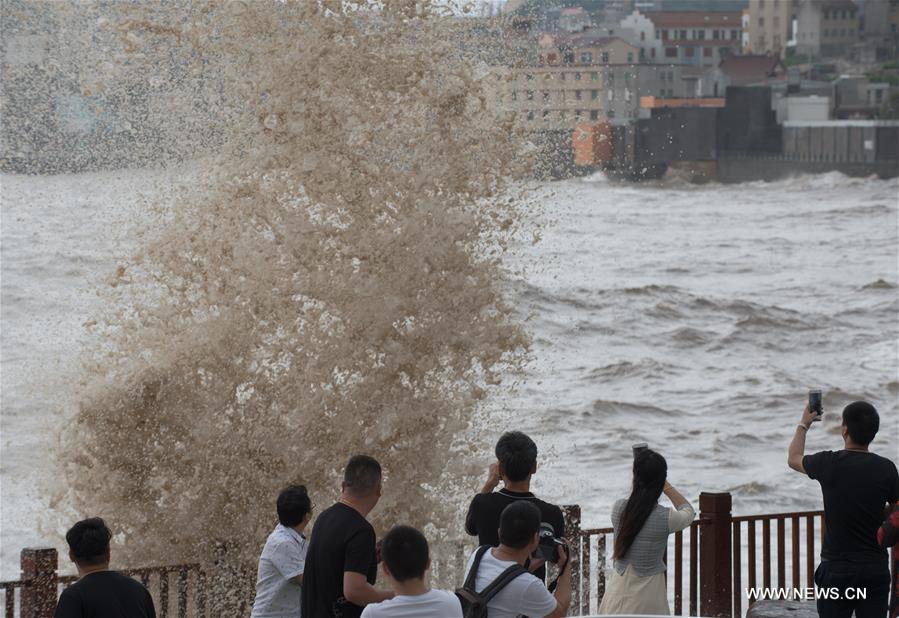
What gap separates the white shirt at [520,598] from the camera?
4102 millimetres

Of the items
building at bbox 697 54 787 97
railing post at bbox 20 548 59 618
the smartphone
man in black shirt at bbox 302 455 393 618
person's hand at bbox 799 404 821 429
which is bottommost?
railing post at bbox 20 548 59 618

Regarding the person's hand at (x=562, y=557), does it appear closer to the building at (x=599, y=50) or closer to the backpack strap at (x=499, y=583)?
the backpack strap at (x=499, y=583)

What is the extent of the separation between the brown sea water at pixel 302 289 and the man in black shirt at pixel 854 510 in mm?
4466

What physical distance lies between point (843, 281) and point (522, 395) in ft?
103

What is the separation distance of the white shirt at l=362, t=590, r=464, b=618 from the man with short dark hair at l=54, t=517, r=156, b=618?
876 mm

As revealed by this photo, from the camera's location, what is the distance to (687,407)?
2880 centimetres

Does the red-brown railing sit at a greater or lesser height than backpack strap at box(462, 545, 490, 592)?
lesser

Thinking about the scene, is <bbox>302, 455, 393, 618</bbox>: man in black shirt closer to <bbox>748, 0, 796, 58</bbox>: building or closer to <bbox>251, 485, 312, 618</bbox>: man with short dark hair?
<bbox>251, 485, 312, 618</bbox>: man with short dark hair

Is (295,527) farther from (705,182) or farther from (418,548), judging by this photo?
(705,182)

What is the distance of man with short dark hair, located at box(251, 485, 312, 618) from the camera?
5211mm

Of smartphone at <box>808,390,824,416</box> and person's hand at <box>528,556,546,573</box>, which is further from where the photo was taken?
smartphone at <box>808,390,824,416</box>

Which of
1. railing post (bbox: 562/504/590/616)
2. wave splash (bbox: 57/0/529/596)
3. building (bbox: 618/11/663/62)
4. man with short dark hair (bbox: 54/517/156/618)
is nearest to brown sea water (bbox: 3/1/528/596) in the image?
wave splash (bbox: 57/0/529/596)

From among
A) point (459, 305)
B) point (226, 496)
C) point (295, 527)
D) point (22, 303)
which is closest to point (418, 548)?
point (295, 527)

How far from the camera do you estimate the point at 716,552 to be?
738cm
